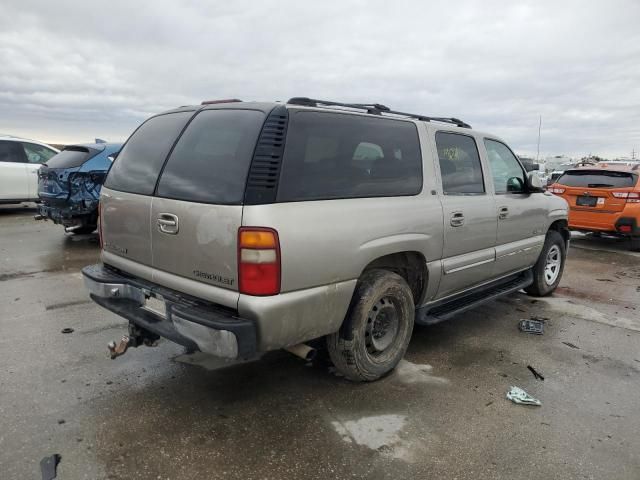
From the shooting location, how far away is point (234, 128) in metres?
2.80

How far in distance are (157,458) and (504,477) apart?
185 cm

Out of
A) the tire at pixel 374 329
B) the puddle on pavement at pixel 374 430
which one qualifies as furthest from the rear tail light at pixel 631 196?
the puddle on pavement at pixel 374 430

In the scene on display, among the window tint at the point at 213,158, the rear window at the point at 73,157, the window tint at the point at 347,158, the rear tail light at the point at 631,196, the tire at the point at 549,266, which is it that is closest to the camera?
the window tint at the point at 213,158

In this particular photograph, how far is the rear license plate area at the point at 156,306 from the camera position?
2.85 meters

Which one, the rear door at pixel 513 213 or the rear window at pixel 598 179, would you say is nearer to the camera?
the rear door at pixel 513 213

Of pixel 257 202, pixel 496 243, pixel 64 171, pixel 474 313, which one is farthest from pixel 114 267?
pixel 64 171

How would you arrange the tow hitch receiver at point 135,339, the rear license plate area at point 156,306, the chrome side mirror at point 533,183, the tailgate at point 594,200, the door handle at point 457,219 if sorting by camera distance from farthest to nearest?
1. the tailgate at point 594,200
2. the chrome side mirror at point 533,183
3. the door handle at point 457,219
4. the tow hitch receiver at point 135,339
5. the rear license plate area at point 156,306

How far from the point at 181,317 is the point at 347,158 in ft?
4.75

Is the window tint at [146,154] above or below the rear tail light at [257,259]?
above

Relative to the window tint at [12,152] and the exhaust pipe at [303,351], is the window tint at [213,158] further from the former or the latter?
the window tint at [12,152]

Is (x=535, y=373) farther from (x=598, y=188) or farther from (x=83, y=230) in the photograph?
(x=83, y=230)

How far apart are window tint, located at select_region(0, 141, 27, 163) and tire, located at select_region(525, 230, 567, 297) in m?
11.2

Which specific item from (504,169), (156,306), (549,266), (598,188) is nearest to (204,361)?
(156,306)

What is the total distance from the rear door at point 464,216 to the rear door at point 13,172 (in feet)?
34.8
